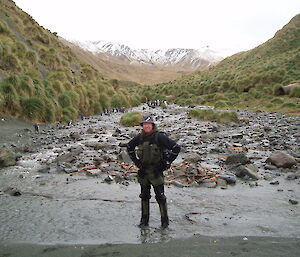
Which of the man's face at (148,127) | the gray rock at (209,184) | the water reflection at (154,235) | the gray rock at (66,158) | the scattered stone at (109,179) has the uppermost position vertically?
the man's face at (148,127)

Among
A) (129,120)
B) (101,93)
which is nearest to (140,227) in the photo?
(129,120)

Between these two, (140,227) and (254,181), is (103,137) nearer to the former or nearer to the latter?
(254,181)

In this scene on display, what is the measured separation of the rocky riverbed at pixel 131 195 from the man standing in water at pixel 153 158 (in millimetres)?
413

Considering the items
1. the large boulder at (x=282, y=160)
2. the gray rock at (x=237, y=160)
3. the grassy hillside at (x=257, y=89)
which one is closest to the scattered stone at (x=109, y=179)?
the gray rock at (x=237, y=160)

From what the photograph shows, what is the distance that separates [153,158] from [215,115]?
19324 millimetres

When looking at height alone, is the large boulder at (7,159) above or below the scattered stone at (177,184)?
above

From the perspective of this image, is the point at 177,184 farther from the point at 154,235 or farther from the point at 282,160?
the point at 282,160

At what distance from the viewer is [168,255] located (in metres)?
4.72

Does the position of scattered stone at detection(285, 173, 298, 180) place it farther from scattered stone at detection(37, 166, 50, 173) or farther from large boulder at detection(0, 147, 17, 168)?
large boulder at detection(0, 147, 17, 168)

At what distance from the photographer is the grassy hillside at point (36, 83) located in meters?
19.0

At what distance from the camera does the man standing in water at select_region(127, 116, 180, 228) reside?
5750 millimetres

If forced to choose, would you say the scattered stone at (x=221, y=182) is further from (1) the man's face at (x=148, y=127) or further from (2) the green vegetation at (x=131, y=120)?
(2) the green vegetation at (x=131, y=120)

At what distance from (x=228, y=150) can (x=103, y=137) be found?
6764 mm

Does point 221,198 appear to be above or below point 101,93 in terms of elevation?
below
